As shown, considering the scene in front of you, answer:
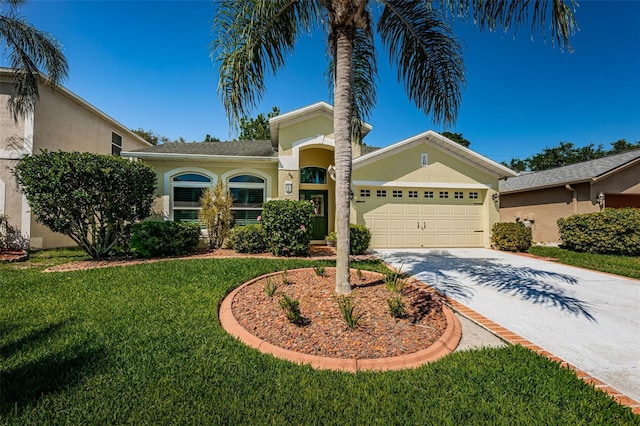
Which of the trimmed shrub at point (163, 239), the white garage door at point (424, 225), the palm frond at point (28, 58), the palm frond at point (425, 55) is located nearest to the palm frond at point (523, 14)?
the palm frond at point (425, 55)

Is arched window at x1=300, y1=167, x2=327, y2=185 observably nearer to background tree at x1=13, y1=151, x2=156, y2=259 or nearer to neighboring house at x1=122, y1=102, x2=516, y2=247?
neighboring house at x1=122, y1=102, x2=516, y2=247

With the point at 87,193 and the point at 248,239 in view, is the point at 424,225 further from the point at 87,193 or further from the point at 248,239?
the point at 87,193

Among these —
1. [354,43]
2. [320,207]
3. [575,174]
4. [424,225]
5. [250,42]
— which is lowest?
[424,225]

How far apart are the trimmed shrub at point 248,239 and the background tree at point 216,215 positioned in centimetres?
100

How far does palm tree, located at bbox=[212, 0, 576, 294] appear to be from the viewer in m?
4.59

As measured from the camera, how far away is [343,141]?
187 inches

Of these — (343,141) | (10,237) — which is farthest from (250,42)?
(10,237)

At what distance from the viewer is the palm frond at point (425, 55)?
578cm

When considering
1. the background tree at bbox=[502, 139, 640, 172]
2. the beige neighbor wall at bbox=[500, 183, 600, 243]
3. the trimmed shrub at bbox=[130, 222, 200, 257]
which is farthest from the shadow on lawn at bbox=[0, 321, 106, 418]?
the background tree at bbox=[502, 139, 640, 172]

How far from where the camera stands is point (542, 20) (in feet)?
13.8

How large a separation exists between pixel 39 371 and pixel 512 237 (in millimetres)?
13666

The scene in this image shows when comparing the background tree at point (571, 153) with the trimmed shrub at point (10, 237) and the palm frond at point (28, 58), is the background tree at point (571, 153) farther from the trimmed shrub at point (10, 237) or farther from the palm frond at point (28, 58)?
the trimmed shrub at point (10, 237)

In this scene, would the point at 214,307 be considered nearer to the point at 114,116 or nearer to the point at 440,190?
the point at 440,190

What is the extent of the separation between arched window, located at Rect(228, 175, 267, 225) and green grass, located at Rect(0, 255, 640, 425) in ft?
25.3
